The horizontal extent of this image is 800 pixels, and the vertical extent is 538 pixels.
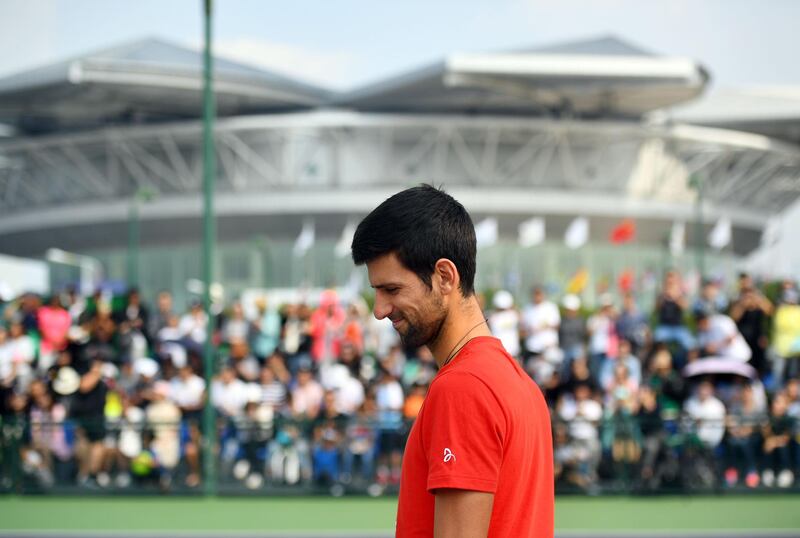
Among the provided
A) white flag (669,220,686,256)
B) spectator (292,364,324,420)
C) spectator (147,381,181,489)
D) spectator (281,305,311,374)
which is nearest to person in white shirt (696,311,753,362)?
spectator (292,364,324,420)

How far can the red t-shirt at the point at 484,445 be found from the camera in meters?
2.70

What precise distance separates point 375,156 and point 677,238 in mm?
14289

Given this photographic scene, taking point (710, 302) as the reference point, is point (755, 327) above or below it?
below

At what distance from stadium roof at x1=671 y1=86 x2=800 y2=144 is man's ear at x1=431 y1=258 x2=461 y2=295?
198 ft

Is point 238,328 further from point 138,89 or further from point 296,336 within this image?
point 138,89

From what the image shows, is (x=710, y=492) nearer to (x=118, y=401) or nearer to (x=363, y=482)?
(x=363, y=482)

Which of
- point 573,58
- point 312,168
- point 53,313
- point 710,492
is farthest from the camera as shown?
point 312,168

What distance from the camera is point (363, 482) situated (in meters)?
16.9

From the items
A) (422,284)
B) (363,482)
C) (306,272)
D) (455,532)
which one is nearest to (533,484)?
(455,532)

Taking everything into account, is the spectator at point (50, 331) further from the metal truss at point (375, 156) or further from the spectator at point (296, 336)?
the metal truss at point (375, 156)

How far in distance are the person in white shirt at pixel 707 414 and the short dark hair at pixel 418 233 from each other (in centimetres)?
1386

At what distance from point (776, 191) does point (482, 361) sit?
7101 centimetres

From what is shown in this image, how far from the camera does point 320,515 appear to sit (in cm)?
1566

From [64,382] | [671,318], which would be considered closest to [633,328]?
[671,318]
